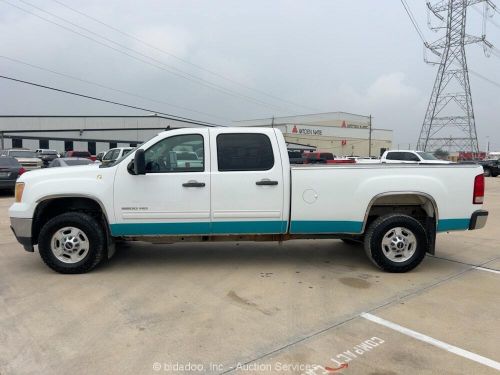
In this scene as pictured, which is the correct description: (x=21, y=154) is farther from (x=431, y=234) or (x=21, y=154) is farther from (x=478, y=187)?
(x=478, y=187)

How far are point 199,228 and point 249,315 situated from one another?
1662 millimetres

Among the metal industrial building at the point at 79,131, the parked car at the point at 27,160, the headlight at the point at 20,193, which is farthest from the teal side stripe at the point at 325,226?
the metal industrial building at the point at 79,131

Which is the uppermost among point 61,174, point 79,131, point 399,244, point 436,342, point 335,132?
point 335,132

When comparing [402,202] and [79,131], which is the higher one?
[79,131]

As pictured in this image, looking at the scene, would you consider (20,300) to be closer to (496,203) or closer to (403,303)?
(403,303)

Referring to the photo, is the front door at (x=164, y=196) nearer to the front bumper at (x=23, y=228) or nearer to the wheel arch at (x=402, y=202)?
Answer: the front bumper at (x=23, y=228)

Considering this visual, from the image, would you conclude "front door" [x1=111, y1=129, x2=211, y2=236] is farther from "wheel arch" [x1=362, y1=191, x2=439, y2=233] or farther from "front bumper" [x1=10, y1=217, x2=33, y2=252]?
"wheel arch" [x1=362, y1=191, x2=439, y2=233]

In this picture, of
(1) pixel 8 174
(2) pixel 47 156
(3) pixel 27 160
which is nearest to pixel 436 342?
(1) pixel 8 174

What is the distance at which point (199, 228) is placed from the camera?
5.77 m

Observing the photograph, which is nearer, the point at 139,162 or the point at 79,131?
the point at 139,162

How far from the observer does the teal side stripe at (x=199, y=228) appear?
5.72 meters

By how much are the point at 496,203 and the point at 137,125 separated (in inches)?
2013

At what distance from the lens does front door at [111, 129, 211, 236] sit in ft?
18.6

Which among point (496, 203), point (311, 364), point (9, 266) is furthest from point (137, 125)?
point (311, 364)
